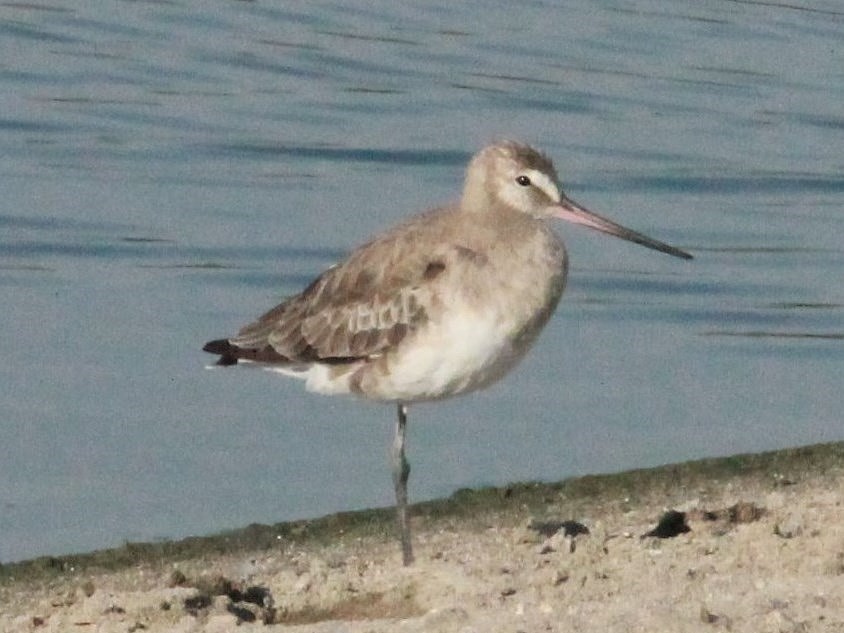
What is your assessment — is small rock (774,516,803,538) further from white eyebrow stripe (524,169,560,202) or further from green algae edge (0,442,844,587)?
white eyebrow stripe (524,169,560,202)

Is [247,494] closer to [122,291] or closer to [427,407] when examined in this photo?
[427,407]

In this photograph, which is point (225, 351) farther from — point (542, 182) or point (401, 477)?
point (542, 182)

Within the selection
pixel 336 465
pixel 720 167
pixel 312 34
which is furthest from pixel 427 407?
pixel 312 34

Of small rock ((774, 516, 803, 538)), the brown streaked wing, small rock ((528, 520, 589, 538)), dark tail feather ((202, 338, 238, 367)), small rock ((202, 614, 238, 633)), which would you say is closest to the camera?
small rock ((202, 614, 238, 633))

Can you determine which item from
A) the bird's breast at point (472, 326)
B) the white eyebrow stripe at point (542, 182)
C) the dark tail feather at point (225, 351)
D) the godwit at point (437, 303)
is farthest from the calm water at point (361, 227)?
the white eyebrow stripe at point (542, 182)

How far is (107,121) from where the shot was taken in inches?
640

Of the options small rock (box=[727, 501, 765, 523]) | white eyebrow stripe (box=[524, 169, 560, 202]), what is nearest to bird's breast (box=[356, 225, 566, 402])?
white eyebrow stripe (box=[524, 169, 560, 202])

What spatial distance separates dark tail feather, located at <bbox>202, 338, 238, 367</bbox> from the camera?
9.52 m

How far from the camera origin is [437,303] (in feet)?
28.8

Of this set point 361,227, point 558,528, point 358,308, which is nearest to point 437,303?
point 358,308

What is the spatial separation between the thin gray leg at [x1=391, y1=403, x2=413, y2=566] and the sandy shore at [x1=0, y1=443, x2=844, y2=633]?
10 centimetres

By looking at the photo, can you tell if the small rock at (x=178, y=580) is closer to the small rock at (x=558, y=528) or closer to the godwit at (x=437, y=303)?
the godwit at (x=437, y=303)

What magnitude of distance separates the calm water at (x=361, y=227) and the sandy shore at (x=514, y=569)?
409 millimetres

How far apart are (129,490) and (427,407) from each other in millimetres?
1936
